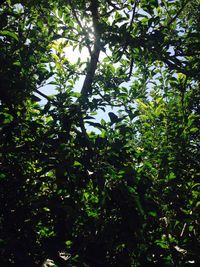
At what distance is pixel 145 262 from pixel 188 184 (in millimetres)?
863

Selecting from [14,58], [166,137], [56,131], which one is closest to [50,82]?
[14,58]

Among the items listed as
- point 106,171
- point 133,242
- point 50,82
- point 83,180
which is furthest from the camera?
point 50,82

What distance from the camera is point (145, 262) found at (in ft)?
6.59

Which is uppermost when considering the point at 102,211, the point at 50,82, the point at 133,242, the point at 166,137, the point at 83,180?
the point at 50,82

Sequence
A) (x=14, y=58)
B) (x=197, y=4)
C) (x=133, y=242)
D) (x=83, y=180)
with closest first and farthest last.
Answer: (x=133, y=242), (x=83, y=180), (x=14, y=58), (x=197, y=4)

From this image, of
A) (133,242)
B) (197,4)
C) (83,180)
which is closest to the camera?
(133,242)

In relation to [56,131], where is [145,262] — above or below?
below

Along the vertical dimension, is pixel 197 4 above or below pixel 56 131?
above

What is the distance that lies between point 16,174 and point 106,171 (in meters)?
0.77

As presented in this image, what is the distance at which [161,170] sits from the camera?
2.42 metres

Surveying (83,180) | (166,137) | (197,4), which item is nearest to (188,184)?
(166,137)

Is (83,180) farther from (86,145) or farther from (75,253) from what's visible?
(75,253)

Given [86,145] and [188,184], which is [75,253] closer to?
[86,145]

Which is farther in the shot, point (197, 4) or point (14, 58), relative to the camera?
point (197, 4)
